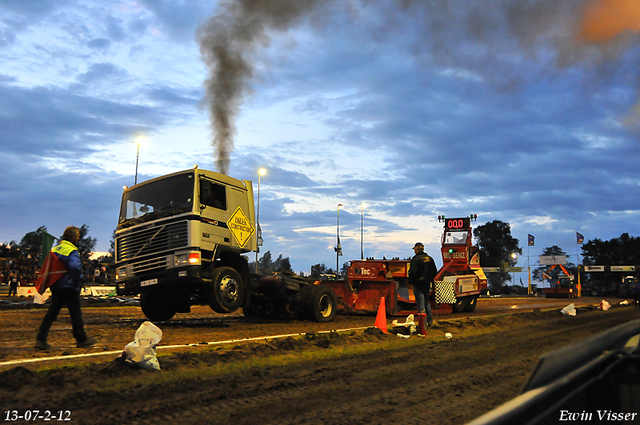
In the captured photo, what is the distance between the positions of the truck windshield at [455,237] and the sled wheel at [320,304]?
8561 mm

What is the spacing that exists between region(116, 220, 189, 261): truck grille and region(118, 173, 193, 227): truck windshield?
11.2 inches

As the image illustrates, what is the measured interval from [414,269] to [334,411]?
7106 millimetres

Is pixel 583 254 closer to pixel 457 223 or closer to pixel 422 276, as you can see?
pixel 457 223

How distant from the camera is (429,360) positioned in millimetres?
6777

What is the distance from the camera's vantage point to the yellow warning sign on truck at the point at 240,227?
435 inches

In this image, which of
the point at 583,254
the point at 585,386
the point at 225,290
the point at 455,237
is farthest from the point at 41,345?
the point at 583,254

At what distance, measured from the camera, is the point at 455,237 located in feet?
64.3

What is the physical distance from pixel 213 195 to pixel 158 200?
3.88ft

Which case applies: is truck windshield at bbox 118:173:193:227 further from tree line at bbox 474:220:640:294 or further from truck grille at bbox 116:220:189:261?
tree line at bbox 474:220:640:294

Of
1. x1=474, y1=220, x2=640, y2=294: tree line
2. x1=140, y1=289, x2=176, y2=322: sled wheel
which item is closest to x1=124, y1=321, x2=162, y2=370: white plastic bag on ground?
x1=140, y1=289, x2=176, y2=322: sled wheel

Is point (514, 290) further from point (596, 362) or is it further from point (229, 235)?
point (596, 362)

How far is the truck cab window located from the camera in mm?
10352

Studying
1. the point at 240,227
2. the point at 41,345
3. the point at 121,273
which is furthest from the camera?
the point at 240,227

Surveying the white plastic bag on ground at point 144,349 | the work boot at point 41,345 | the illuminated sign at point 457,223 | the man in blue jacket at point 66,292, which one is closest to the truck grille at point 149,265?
the man in blue jacket at point 66,292
